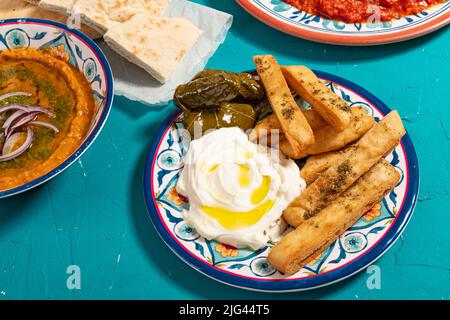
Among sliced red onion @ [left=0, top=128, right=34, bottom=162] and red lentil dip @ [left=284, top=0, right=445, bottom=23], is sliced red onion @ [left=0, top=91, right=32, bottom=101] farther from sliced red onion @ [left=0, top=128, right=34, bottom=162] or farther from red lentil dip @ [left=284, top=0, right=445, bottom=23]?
red lentil dip @ [left=284, top=0, right=445, bottom=23]

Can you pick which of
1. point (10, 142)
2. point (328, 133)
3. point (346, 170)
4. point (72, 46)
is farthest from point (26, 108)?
point (346, 170)

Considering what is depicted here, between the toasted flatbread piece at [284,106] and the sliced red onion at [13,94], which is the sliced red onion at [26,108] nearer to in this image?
the sliced red onion at [13,94]

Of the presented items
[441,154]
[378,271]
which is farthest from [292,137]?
[441,154]

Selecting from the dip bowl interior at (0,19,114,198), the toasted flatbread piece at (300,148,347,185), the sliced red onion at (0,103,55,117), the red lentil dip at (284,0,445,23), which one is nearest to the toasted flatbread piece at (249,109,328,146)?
the toasted flatbread piece at (300,148,347,185)

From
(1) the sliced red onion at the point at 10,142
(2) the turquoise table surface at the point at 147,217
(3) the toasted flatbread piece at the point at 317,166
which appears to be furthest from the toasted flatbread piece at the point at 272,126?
(1) the sliced red onion at the point at 10,142

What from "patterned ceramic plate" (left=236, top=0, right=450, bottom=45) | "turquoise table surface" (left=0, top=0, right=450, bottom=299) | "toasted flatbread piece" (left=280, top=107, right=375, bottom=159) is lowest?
"turquoise table surface" (left=0, top=0, right=450, bottom=299)

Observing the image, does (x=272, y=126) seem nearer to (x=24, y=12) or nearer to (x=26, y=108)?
(x=26, y=108)
